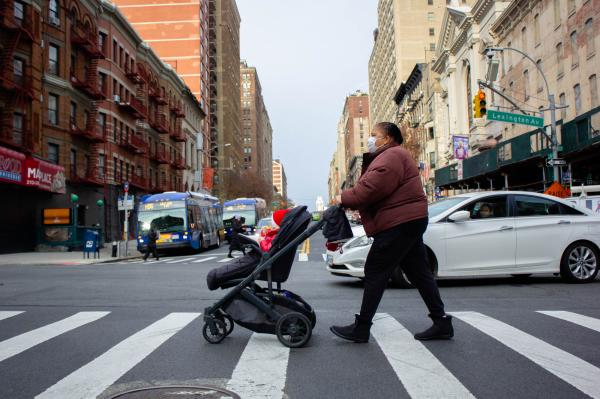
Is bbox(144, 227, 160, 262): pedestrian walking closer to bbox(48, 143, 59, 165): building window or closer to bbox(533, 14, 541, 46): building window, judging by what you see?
bbox(48, 143, 59, 165): building window

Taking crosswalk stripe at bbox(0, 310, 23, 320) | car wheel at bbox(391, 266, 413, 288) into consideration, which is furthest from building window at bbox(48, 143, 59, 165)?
car wheel at bbox(391, 266, 413, 288)

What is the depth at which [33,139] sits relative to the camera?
30062 millimetres

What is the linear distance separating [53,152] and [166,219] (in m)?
11.7

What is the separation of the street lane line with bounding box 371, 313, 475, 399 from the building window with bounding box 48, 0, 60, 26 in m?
33.4

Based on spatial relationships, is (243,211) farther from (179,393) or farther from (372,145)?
(179,393)

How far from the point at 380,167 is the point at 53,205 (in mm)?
31534

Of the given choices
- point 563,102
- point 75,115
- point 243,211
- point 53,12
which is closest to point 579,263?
point 563,102

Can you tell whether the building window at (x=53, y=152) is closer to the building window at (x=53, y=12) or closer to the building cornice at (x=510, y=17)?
the building window at (x=53, y=12)

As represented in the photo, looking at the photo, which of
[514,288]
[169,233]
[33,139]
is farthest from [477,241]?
[33,139]

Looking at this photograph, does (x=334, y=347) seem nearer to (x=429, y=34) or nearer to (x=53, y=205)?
(x=53, y=205)

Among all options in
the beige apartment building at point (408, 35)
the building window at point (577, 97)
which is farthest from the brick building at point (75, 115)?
the beige apartment building at point (408, 35)

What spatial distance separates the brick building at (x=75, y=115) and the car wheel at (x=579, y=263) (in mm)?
24973

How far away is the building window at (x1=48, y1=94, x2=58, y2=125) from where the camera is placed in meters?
33.6

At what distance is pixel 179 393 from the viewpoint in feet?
12.8
